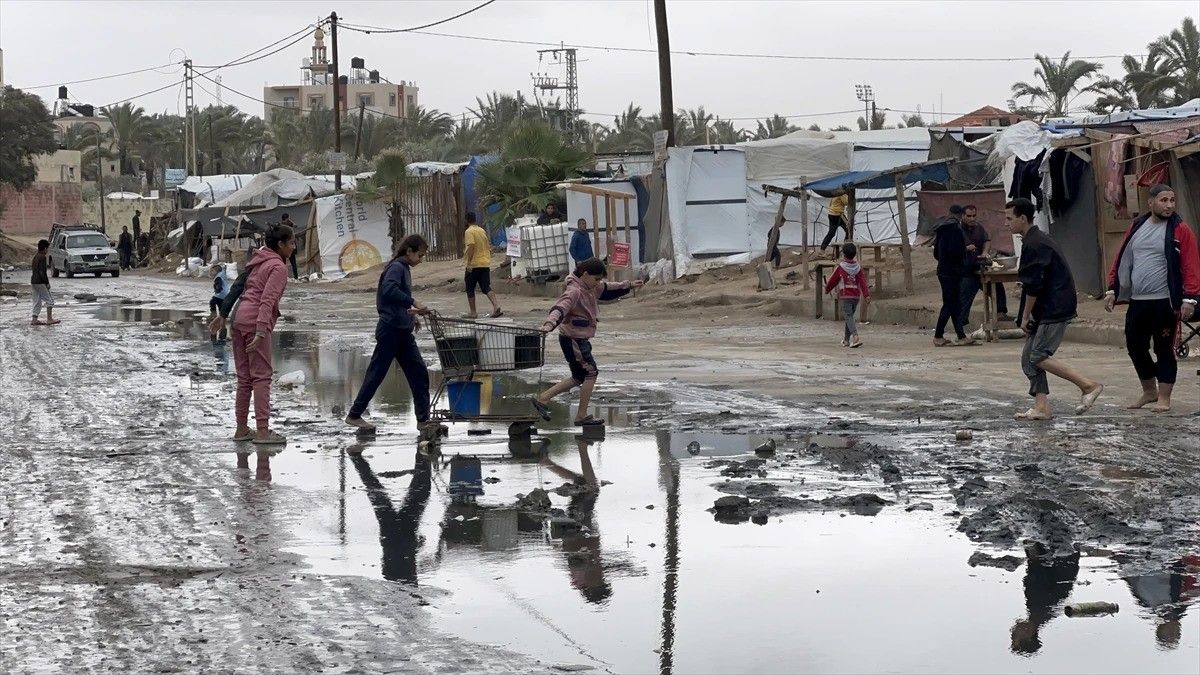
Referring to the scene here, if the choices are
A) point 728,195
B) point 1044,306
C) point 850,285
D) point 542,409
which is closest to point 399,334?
point 542,409

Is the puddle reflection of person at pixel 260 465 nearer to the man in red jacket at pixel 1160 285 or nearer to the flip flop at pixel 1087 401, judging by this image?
the flip flop at pixel 1087 401

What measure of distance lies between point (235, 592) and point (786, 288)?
22.8m

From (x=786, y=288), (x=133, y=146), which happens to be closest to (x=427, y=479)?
(x=786, y=288)

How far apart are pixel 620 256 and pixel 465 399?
68.6 feet

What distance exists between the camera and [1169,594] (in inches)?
260

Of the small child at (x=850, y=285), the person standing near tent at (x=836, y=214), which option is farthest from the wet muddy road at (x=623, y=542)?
the person standing near tent at (x=836, y=214)

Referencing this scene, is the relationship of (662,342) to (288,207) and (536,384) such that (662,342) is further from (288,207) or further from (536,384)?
(288,207)

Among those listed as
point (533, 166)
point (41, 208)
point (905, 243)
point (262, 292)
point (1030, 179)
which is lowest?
point (262, 292)

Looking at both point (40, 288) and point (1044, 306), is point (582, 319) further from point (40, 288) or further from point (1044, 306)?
point (40, 288)

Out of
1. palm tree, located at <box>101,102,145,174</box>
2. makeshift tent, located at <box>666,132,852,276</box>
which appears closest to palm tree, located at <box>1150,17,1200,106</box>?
makeshift tent, located at <box>666,132,852,276</box>

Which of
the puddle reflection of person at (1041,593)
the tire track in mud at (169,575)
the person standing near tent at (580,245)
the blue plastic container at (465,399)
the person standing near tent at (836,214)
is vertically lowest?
the puddle reflection of person at (1041,593)

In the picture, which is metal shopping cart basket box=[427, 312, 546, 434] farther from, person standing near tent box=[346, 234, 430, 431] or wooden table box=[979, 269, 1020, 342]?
wooden table box=[979, 269, 1020, 342]

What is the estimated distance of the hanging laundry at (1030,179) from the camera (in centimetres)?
2242

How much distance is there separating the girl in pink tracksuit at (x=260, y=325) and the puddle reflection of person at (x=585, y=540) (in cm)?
254
